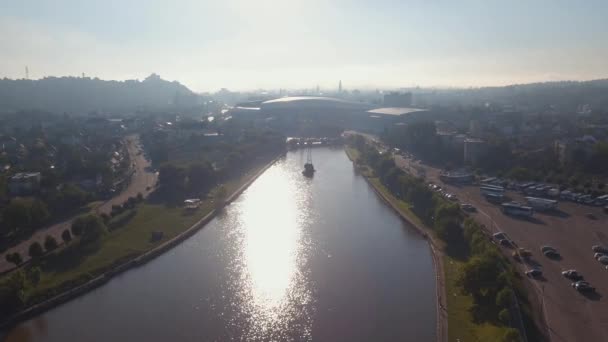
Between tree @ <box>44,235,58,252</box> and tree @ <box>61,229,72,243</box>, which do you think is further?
tree @ <box>61,229,72,243</box>

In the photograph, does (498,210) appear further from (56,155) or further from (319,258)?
(56,155)

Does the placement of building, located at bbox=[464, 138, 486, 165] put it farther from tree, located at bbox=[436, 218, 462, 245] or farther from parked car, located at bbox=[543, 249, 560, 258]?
parked car, located at bbox=[543, 249, 560, 258]

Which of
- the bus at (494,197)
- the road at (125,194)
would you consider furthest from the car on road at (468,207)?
the road at (125,194)

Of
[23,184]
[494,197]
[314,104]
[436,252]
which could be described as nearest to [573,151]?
[494,197]

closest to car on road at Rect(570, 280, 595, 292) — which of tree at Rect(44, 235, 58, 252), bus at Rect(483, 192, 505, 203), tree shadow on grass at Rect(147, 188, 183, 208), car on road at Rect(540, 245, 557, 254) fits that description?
car on road at Rect(540, 245, 557, 254)

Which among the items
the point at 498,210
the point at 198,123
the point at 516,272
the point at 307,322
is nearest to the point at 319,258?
the point at 307,322

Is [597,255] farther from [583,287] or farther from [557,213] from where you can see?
[557,213]
